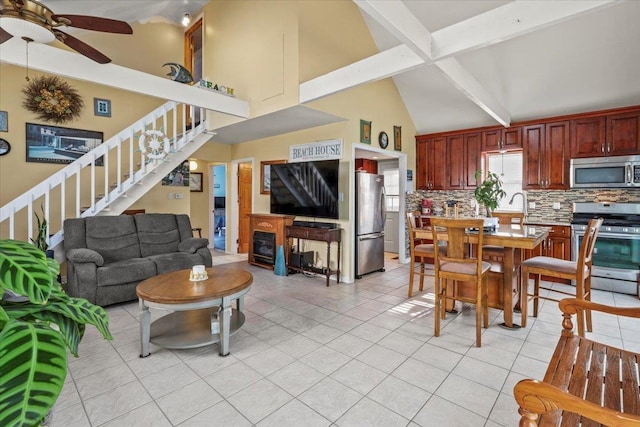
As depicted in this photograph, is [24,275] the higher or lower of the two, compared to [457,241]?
higher

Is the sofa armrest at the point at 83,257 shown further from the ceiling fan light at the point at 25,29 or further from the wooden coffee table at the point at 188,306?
the ceiling fan light at the point at 25,29

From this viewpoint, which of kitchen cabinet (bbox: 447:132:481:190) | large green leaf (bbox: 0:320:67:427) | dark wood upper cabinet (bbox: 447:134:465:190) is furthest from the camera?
dark wood upper cabinet (bbox: 447:134:465:190)

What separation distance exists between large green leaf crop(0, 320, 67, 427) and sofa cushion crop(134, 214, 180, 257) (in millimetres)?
4074

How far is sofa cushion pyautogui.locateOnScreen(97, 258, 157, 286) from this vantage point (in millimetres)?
3572

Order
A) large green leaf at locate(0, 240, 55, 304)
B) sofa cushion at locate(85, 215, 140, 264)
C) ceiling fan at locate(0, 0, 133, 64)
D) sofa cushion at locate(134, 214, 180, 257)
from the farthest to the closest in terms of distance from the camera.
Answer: sofa cushion at locate(134, 214, 180, 257), sofa cushion at locate(85, 215, 140, 264), ceiling fan at locate(0, 0, 133, 64), large green leaf at locate(0, 240, 55, 304)

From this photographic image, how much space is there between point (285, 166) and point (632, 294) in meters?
5.29

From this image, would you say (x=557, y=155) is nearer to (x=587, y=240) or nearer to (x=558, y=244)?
(x=558, y=244)

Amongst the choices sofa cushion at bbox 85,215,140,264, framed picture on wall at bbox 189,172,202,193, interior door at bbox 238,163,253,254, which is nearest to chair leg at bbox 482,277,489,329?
sofa cushion at bbox 85,215,140,264

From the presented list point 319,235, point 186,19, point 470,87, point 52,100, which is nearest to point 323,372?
point 319,235

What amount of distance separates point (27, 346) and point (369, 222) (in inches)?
183

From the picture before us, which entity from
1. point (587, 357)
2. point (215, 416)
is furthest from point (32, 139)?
point (587, 357)

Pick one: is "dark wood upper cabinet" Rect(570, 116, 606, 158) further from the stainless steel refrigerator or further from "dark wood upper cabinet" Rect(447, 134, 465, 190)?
the stainless steel refrigerator

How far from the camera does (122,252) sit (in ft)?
13.7

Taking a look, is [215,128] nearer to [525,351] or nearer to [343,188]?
[343,188]
